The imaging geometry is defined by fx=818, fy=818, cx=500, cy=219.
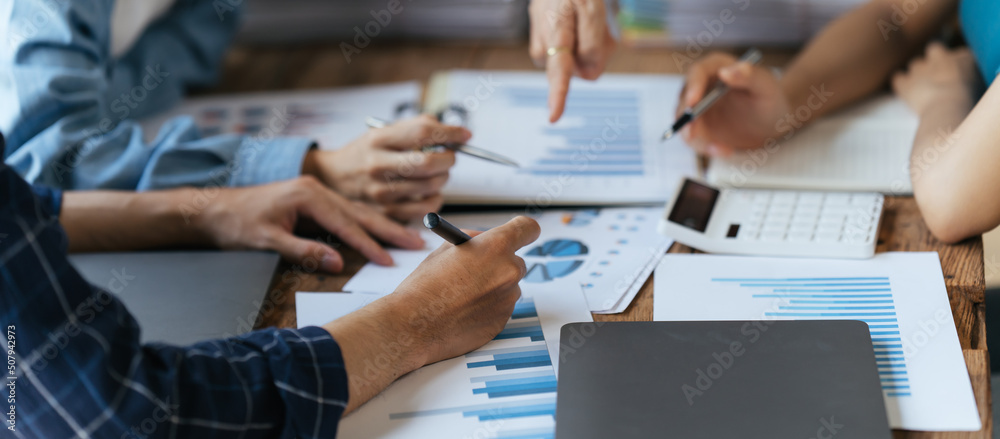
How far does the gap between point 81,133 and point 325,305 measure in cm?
42

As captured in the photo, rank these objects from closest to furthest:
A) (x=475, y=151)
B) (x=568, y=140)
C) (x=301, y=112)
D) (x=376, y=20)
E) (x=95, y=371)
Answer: (x=95, y=371)
(x=475, y=151)
(x=568, y=140)
(x=301, y=112)
(x=376, y=20)

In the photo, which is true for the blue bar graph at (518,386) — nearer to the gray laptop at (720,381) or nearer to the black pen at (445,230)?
the gray laptop at (720,381)

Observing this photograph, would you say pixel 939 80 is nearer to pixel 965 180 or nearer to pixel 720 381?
pixel 965 180

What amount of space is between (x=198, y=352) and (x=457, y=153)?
519mm

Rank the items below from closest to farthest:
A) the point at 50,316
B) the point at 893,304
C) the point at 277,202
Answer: the point at 50,316, the point at 893,304, the point at 277,202

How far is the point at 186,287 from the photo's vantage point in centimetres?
83

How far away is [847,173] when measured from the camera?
3.20ft

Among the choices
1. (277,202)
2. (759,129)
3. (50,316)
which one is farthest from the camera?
(759,129)

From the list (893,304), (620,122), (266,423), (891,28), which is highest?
(891,28)

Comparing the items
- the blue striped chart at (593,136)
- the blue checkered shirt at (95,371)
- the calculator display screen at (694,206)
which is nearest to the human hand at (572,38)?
the blue striped chart at (593,136)

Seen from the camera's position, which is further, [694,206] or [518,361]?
[694,206]

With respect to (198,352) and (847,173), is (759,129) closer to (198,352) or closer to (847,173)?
(847,173)

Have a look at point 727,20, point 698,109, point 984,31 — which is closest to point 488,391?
point 698,109

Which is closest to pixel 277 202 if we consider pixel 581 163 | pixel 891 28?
pixel 581 163
